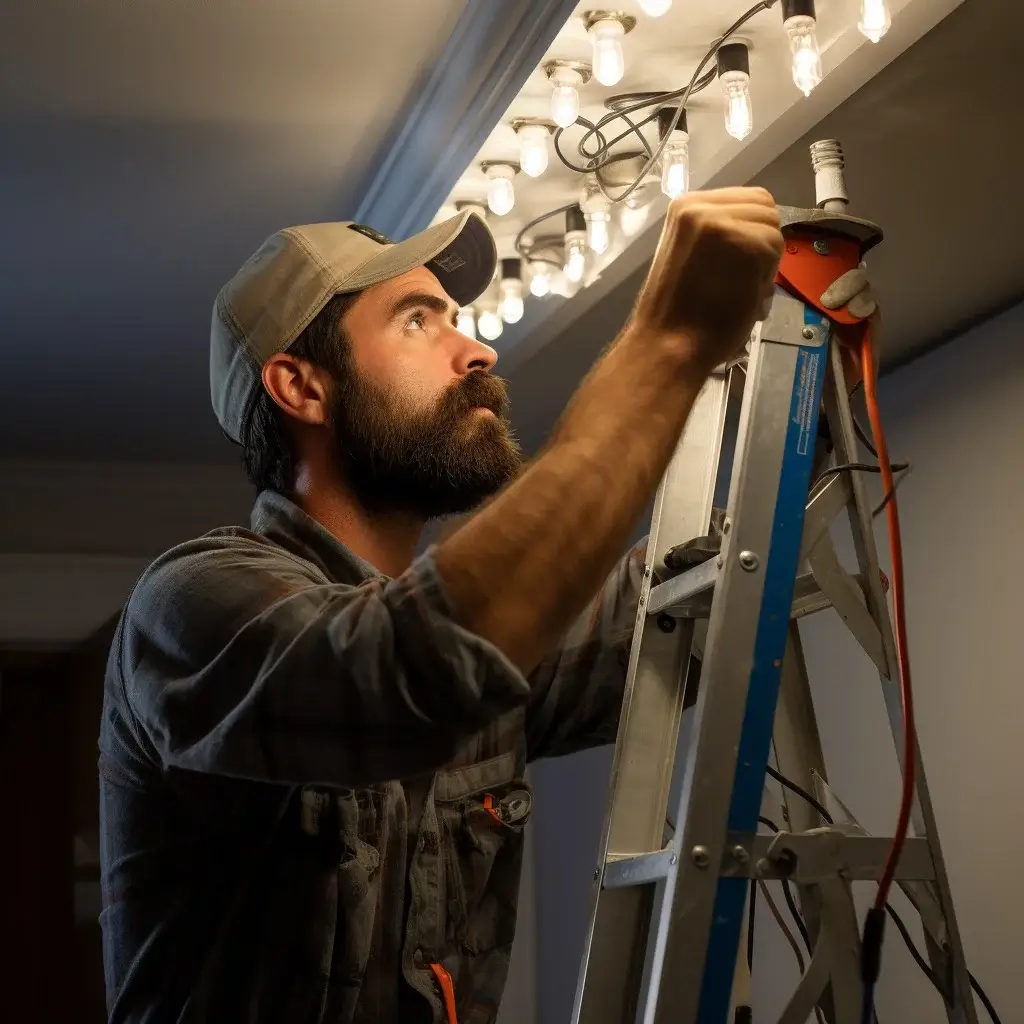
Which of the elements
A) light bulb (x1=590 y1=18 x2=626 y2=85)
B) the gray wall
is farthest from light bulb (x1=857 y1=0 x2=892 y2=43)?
the gray wall

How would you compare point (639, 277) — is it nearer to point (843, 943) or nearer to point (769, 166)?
point (769, 166)

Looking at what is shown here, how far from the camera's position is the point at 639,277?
6.51ft

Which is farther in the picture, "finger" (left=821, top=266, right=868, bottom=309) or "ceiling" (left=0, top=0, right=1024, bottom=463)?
"ceiling" (left=0, top=0, right=1024, bottom=463)

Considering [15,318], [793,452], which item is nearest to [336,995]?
[793,452]

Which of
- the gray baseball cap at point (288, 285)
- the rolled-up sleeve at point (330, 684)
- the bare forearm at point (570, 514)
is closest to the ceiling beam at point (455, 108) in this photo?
the gray baseball cap at point (288, 285)

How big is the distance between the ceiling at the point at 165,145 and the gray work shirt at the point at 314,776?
73 cm

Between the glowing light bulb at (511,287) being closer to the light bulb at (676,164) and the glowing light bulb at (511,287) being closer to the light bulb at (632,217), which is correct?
the light bulb at (632,217)

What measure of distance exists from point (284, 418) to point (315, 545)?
7.9 inches

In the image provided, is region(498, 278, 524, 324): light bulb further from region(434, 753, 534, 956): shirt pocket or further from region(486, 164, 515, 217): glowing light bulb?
region(434, 753, 534, 956): shirt pocket

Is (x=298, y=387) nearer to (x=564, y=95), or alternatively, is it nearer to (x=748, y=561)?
(x=564, y=95)

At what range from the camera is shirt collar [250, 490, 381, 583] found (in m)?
1.31

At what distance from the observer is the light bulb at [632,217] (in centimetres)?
181

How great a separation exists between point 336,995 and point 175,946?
16cm

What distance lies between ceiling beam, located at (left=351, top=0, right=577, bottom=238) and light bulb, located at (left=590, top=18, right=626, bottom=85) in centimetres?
4
